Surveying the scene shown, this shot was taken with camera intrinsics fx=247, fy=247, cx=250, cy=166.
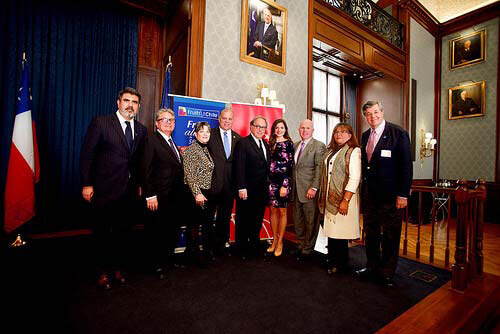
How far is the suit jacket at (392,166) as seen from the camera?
86.2 inches

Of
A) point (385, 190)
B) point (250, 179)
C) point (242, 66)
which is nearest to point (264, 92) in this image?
point (242, 66)

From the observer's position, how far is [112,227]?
2.12 m

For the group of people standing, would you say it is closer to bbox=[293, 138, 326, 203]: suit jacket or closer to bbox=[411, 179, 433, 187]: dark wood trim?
bbox=[293, 138, 326, 203]: suit jacket

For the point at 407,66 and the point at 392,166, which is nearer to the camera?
the point at 392,166

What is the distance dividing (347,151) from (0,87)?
459 centimetres

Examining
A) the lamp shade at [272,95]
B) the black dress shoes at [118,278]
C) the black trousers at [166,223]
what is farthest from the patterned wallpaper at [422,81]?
the black dress shoes at [118,278]

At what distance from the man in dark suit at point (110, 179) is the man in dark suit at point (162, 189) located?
16 cm

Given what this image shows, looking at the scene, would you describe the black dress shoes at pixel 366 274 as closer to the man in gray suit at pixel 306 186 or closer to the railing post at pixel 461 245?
the man in gray suit at pixel 306 186

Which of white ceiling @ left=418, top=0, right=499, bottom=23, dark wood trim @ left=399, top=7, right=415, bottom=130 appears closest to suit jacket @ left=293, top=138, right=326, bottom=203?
dark wood trim @ left=399, top=7, right=415, bottom=130

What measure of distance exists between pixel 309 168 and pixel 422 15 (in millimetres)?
7166

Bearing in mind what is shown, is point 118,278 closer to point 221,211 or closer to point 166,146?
point 221,211

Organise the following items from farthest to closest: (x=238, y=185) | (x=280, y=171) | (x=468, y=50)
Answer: (x=468, y=50) < (x=280, y=171) < (x=238, y=185)

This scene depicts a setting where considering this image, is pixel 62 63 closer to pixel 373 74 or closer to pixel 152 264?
pixel 152 264

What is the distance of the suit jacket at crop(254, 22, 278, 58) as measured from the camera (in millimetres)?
3875
